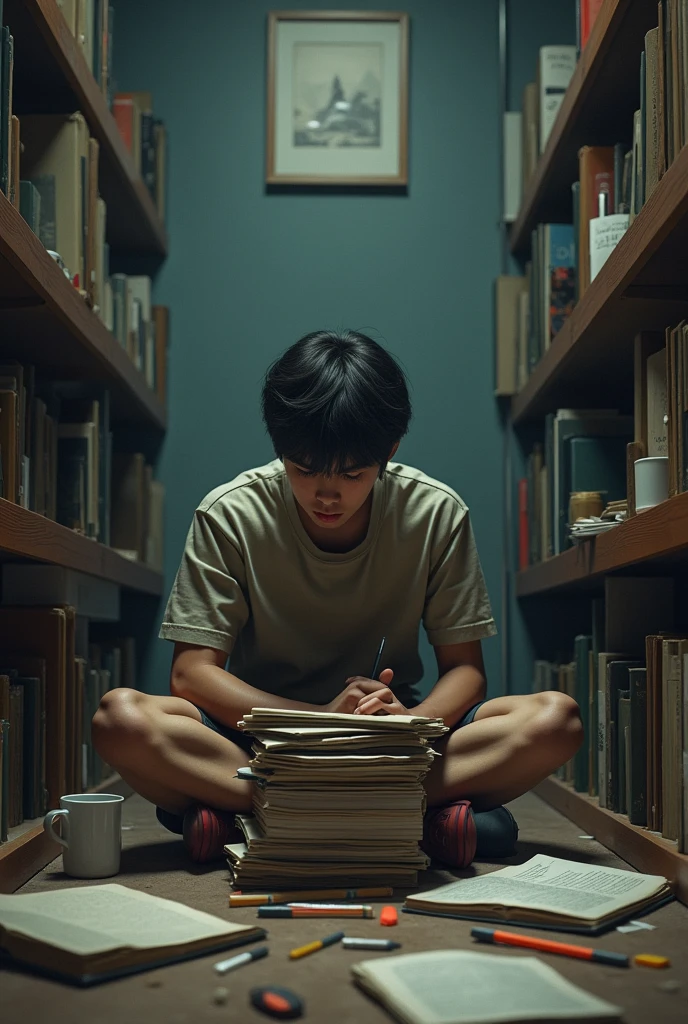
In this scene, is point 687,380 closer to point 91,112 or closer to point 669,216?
point 669,216

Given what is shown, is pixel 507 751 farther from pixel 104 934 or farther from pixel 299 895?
pixel 104 934

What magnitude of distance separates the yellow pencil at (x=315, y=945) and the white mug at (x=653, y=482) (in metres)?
0.83

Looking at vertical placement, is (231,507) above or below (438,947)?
above

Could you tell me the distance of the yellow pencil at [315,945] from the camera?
1167 mm

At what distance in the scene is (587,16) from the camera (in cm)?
236

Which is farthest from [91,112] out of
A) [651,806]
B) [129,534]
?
[651,806]

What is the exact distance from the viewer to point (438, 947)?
3.96 ft

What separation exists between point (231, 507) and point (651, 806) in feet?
2.69

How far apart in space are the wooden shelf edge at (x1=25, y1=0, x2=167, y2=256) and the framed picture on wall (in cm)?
48

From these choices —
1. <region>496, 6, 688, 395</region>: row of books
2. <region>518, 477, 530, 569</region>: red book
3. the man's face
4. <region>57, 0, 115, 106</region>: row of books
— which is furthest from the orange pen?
<region>518, 477, 530, 569</region>: red book

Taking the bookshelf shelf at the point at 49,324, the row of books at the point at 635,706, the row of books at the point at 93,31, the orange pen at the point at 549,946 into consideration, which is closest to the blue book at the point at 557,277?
the row of books at the point at 635,706

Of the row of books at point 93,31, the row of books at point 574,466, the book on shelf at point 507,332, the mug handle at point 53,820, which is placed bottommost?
the mug handle at point 53,820

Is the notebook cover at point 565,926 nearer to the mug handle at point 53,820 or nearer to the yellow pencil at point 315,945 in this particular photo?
the yellow pencil at point 315,945

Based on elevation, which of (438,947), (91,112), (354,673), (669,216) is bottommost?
(438,947)
